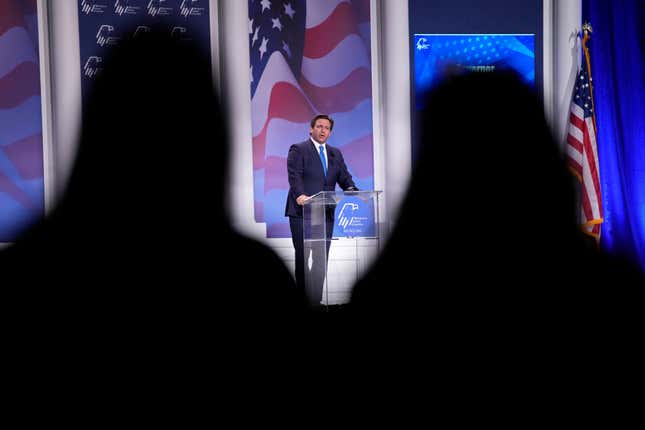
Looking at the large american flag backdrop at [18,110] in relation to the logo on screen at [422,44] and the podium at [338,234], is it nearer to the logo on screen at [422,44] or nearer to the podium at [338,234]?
the podium at [338,234]

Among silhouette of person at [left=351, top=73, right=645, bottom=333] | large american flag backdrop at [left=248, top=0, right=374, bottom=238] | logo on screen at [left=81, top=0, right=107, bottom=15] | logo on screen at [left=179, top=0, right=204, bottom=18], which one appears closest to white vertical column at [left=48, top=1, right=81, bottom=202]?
logo on screen at [left=81, top=0, right=107, bottom=15]

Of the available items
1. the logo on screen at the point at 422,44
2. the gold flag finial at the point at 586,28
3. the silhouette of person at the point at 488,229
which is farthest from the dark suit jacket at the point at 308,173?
the gold flag finial at the point at 586,28

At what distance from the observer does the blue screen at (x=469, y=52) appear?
17.8 ft

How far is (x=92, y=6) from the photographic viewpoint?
17.0 feet

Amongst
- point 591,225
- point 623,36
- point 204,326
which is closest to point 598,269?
point 204,326

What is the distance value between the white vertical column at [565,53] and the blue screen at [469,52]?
0.27 metres

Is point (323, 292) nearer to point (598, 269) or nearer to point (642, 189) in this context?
point (598, 269)

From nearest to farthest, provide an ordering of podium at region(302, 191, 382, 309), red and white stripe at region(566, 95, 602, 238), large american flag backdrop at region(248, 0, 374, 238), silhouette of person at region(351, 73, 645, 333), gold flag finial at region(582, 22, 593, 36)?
silhouette of person at region(351, 73, 645, 333) → podium at region(302, 191, 382, 309) → red and white stripe at region(566, 95, 602, 238) → gold flag finial at region(582, 22, 593, 36) → large american flag backdrop at region(248, 0, 374, 238)

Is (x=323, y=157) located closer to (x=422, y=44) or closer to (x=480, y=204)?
(x=422, y=44)

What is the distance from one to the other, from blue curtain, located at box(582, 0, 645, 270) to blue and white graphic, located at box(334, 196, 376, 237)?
10.8ft

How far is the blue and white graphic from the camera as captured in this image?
9.75 ft

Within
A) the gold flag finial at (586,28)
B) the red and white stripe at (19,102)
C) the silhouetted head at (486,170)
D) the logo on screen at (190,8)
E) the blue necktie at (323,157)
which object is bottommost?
the silhouetted head at (486,170)

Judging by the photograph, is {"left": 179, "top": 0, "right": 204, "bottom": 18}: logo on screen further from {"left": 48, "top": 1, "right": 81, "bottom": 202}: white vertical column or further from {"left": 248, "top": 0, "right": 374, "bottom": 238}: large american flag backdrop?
{"left": 48, "top": 1, "right": 81, "bottom": 202}: white vertical column

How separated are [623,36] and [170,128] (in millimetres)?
5724
